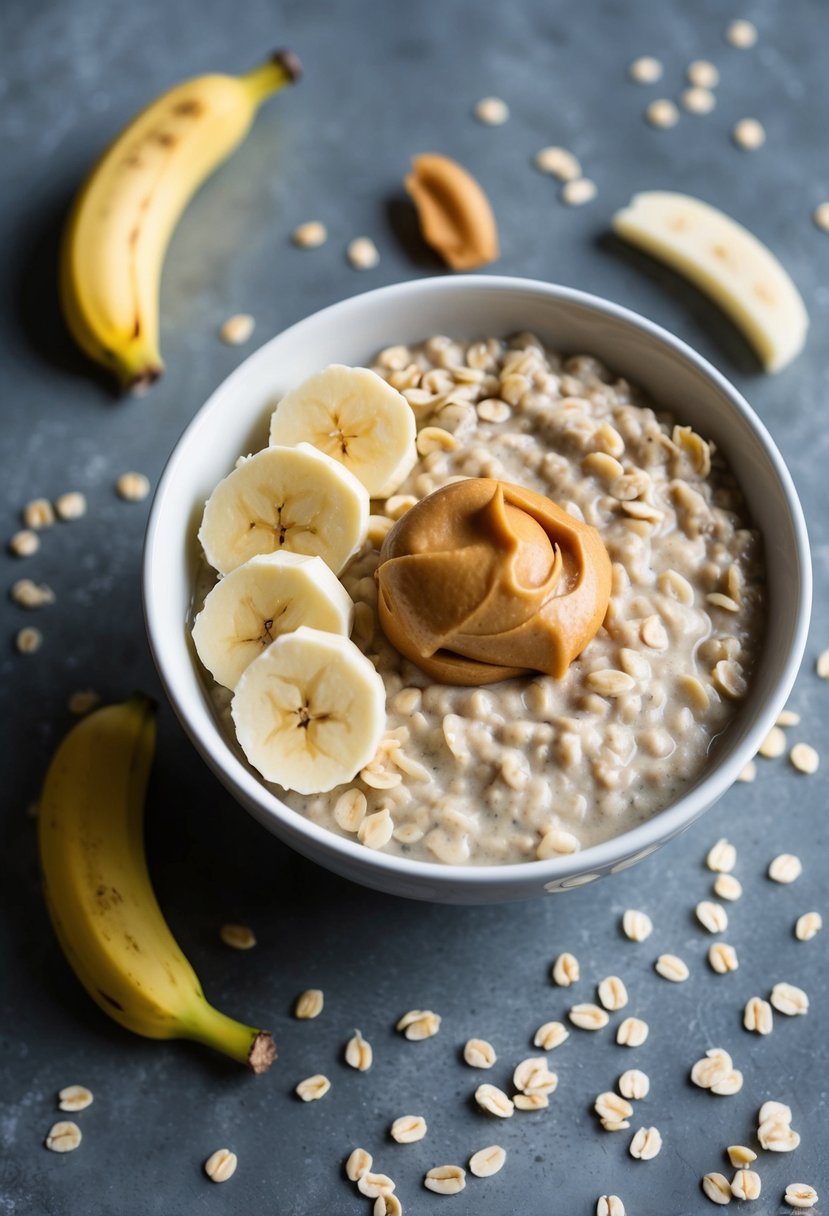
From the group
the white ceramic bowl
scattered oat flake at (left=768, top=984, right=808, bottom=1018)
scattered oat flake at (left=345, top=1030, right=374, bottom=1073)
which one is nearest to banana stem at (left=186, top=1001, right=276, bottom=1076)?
scattered oat flake at (left=345, top=1030, right=374, bottom=1073)

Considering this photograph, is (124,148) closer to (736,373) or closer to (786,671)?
(736,373)

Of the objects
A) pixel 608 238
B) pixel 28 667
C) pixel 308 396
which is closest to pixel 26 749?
pixel 28 667

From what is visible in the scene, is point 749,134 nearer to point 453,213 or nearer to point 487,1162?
point 453,213

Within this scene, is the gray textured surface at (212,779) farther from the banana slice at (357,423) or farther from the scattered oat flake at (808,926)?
the banana slice at (357,423)

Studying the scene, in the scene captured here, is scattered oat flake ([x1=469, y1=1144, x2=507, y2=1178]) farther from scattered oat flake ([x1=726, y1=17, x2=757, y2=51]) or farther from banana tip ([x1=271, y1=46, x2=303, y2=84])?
scattered oat flake ([x1=726, y1=17, x2=757, y2=51])

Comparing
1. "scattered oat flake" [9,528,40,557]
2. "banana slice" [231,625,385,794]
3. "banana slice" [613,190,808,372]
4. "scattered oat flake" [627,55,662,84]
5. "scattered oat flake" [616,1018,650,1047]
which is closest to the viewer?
"banana slice" [231,625,385,794]

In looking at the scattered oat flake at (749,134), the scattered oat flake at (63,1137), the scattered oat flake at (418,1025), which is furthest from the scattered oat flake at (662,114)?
the scattered oat flake at (63,1137)
